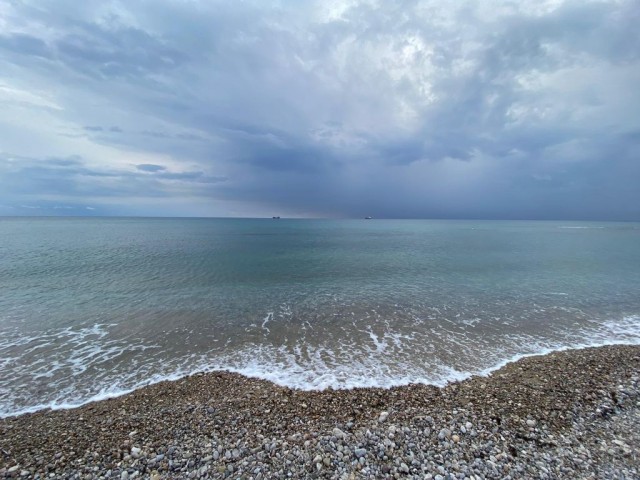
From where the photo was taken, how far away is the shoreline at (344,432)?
20.2 ft

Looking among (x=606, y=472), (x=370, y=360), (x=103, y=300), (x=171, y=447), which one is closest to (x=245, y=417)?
(x=171, y=447)

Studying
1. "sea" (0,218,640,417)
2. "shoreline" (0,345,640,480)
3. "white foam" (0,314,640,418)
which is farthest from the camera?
"sea" (0,218,640,417)

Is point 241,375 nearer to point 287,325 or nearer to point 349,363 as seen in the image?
point 349,363

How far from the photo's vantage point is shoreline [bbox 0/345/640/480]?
617 centimetres

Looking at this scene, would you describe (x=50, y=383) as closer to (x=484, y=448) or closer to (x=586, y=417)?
(x=484, y=448)

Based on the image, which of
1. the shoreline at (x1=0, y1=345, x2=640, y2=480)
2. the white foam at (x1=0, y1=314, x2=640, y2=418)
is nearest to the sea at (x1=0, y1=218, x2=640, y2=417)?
the white foam at (x1=0, y1=314, x2=640, y2=418)

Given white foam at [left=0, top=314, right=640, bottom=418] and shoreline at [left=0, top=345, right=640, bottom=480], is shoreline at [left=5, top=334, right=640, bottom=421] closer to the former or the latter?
white foam at [left=0, top=314, right=640, bottom=418]

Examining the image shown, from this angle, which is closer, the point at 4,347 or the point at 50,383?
the point at 50,383

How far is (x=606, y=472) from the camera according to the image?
235 inches

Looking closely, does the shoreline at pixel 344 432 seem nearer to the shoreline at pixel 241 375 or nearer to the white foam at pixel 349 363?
the shoreline at pixel 241 375

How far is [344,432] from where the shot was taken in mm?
7230

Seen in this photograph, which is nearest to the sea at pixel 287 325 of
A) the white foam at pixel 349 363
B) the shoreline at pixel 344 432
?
the white foam at pixel 349 363

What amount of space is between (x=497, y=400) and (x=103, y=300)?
2550cm

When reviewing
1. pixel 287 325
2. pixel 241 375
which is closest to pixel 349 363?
pixel 241 375
